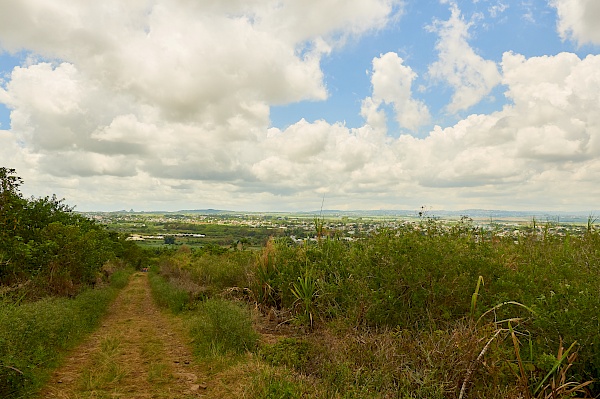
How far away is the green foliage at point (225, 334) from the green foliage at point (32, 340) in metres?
3.17

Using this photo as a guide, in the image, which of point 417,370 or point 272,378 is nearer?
point 417,370

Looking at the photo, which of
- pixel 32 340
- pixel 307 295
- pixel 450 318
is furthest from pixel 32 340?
pixel 450 318

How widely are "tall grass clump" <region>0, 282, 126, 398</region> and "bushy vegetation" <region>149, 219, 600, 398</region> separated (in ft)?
12.8

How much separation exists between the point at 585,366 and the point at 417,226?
4.10 meters

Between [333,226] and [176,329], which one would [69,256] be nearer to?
[176,329]

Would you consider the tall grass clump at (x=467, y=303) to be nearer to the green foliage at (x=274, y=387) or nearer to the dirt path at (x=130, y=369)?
the green foliage at (x=274, y=387)

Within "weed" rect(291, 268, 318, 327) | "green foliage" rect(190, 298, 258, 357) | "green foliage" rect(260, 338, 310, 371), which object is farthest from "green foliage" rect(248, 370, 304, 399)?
"weed" rect(291, 268, 318, 327)

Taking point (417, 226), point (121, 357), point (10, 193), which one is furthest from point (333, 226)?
point (10, 193)

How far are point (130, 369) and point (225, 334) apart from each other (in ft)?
6.91

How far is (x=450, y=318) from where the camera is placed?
275 inches

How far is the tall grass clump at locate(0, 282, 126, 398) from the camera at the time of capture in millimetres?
5875

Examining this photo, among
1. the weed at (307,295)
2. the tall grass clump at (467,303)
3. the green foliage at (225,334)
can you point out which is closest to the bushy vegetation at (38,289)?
the green foliage at (225,334)

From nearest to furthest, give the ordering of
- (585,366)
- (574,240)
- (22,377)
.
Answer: (585,366)
(22,377)
(574,240)

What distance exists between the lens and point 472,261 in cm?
704
